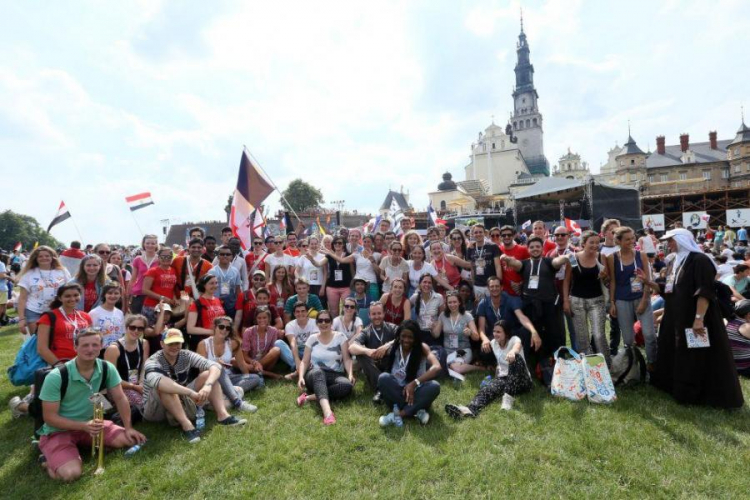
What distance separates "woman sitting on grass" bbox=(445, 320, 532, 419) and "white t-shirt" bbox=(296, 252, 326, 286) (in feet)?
11.9

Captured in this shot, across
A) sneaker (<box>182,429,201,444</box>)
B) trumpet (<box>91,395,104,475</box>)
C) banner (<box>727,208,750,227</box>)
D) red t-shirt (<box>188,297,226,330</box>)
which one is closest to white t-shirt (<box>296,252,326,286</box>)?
red t-shirt (<box>188,297,226,330</box>)

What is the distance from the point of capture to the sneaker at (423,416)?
182 inches

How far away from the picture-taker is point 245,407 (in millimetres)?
5102

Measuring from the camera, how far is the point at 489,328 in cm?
619

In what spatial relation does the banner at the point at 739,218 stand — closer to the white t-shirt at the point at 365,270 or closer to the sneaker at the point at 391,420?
the white t-shirt at the point at 365,270

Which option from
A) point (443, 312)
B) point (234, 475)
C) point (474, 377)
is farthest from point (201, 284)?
point (474, 377)

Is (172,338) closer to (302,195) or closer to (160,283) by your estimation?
(160,283)

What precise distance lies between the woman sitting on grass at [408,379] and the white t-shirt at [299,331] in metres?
1.66

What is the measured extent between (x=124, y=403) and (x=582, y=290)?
591cm

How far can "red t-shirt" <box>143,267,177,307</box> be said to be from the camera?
6102 mm

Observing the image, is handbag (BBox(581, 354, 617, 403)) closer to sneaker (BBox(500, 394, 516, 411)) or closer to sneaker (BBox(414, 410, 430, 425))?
sneaker (BBox(500, 394, 516, 411))

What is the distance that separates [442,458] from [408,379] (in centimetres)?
136

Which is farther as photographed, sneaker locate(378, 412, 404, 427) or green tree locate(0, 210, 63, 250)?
green tree locate(0, 210, 63, 250)

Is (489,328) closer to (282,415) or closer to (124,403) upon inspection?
(282,415)
